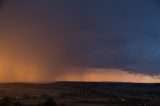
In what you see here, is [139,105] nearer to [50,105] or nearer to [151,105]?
[151,105]

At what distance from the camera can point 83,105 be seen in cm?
11125

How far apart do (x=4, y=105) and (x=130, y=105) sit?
155 ft

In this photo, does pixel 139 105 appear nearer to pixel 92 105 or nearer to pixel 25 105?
pixel 92 105

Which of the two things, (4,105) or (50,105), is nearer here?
(50,105)

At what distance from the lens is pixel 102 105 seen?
11306 cm

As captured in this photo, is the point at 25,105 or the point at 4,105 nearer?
the point at 4,105

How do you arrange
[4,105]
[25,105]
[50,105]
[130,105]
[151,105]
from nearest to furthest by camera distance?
1. [50,105]
2. [4,105]
3. [25,105]
4. [151,105]
5. [130,105]

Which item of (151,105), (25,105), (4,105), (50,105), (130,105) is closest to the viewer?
(50,105)

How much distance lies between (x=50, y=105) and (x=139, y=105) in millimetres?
47397

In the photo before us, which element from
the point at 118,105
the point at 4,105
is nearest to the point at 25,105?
the point at 4,105

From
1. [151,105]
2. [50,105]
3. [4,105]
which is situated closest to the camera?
[50,105]

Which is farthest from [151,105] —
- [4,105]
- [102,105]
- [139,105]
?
[4,105]

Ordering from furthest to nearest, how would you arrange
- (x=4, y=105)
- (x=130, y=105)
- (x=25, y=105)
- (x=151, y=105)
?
(x=130, y=105), (x=151, y=105), (x=25, y=105), (x=4, y=105)

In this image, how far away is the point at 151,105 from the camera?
108625 millimetres
